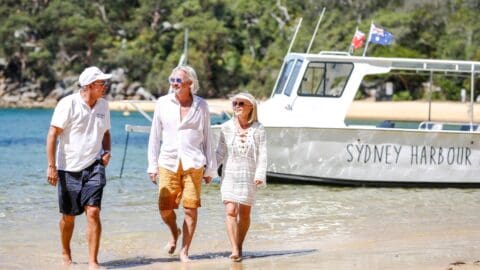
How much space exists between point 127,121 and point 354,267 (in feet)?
131

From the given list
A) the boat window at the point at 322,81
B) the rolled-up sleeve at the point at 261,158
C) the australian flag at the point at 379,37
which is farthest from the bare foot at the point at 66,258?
the australian flag at the point at 379,37

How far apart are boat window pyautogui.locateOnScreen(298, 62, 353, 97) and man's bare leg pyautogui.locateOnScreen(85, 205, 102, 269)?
8.53 meters

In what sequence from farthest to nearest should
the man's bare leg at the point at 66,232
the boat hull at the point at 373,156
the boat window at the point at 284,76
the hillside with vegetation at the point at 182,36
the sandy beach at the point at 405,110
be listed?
the hillside with vegetation at the point at 182,36 < the sandy beach at the point at 405,110 < the boat window at the point at 284,76 < the boat hull at the point at 373,156 < the man's bare leg at the point at 66,232

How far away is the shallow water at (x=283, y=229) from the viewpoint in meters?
8.66

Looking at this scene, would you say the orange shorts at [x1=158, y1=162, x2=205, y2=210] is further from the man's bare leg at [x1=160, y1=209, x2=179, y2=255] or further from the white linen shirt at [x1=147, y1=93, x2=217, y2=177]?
the man's bare leg at [x1=160, y1=209, x2=179, y2=255]

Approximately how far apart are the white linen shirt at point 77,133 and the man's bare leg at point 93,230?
33cm

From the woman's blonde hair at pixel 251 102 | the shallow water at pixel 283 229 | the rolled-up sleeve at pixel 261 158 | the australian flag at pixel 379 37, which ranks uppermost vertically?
the australian flag at pixel 379 37

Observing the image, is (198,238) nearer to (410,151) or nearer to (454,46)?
(410,151)

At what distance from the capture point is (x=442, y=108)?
148 feet

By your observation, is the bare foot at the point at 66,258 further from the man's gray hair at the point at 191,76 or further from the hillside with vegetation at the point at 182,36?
the hillside with vegetation at the point at 182,36

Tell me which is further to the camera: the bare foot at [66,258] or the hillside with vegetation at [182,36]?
the hillside with vegetation at [182,36]

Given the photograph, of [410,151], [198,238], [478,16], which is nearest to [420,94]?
[478,16]

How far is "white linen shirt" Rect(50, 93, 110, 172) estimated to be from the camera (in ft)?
25.8

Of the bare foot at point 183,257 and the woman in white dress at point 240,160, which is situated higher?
the woman in white dress at point 240,160
